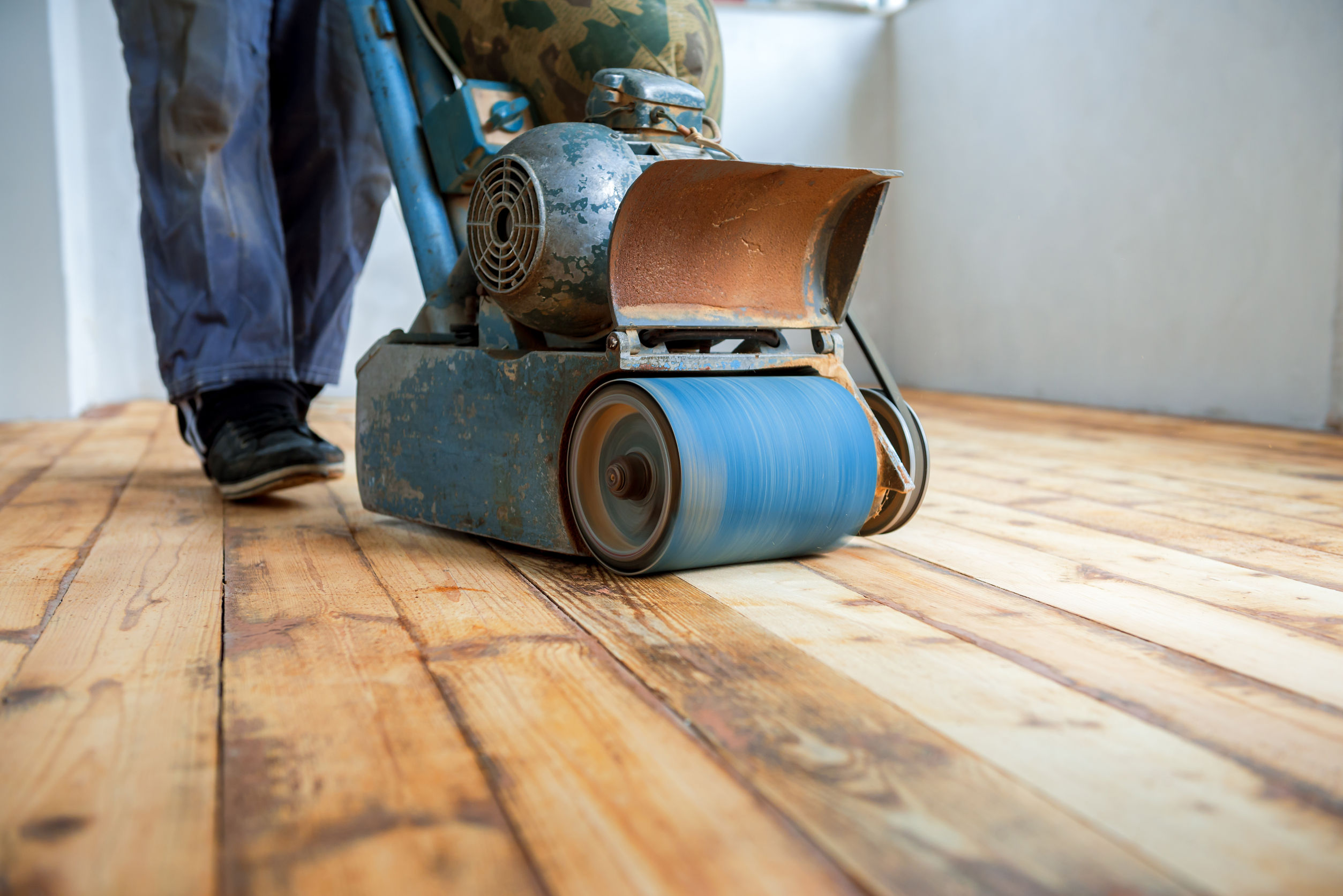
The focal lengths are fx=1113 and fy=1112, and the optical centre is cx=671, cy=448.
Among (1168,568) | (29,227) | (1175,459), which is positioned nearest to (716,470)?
(1168,568)

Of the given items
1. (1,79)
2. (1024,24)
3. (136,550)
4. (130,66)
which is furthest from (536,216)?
(1024,24)

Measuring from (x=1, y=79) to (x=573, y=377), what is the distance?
2.96 metres

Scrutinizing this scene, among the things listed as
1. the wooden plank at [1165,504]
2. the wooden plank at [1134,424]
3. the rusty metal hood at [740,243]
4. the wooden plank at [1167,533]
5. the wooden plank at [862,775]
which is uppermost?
the rusty metal hood at [740,243]

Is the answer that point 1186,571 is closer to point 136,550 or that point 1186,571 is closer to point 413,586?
point 413,586

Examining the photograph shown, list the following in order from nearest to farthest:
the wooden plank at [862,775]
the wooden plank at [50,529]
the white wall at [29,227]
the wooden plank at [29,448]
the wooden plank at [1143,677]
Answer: the wooden plank at [862,775]
the wooden plank at [1143,677]
the wooden plank at [50,529]
the wooden plank at [29,448]
the white wall at [29,227]

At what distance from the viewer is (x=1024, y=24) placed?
4.21m

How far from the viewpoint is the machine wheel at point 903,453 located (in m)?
1.38

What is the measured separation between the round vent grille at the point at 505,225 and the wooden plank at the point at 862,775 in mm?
437

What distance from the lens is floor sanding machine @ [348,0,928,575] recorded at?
1201 mm

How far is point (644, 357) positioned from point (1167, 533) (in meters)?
0.82

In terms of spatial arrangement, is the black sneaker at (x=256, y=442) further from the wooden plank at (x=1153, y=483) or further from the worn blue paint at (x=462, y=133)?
the wooden plank at (x=1153, y=483)

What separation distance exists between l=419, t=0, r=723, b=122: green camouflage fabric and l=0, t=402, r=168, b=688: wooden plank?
836 millimetres

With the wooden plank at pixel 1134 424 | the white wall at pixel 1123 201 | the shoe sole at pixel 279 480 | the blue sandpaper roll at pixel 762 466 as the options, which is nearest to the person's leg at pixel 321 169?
the shoe sole at pixel 279 480

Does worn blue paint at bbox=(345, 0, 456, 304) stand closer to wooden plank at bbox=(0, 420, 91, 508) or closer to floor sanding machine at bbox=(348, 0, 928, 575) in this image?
floor sanding machine at bbox=(348, 0, 928, 575)
